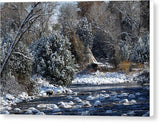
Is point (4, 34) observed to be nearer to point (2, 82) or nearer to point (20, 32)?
point (20, 32)

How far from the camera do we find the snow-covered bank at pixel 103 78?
19.2ft

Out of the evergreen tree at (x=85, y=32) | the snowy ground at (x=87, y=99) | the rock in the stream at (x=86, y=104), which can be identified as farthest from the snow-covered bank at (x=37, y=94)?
the evergreen tree at (x=85, y=32)

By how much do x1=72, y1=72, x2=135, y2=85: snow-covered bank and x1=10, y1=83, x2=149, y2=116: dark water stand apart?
0.08 meters

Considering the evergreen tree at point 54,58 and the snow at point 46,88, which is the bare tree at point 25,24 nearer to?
the evergreen tree at point 54,58

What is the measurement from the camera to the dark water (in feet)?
18.2

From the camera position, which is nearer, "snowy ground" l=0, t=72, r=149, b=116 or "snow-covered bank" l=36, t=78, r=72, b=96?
"snowy ground" l=0, t=72, r=149, b=116

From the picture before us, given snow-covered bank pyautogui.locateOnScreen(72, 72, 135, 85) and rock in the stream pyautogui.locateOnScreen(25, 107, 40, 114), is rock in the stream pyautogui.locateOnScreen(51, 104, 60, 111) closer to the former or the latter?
rock in the stream pyautogui.locateOnScreen(25, 107, 40, 114)

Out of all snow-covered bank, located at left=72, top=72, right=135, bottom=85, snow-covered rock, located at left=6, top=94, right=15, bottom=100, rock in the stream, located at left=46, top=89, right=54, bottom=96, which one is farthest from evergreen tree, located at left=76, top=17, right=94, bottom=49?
snow-covered rock, located at left=6, top=94, right=15, bottom=100

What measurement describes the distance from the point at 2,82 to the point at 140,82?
256 cm

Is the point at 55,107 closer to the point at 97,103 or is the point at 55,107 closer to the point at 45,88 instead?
the point at 45,88

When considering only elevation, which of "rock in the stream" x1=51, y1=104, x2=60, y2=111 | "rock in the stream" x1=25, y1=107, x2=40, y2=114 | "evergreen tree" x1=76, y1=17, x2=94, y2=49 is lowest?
"rock in the stream" x1=25, y1=107, x2=40, y2=114

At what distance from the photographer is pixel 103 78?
19.8ft

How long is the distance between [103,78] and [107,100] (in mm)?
427

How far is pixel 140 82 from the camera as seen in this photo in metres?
5.62
